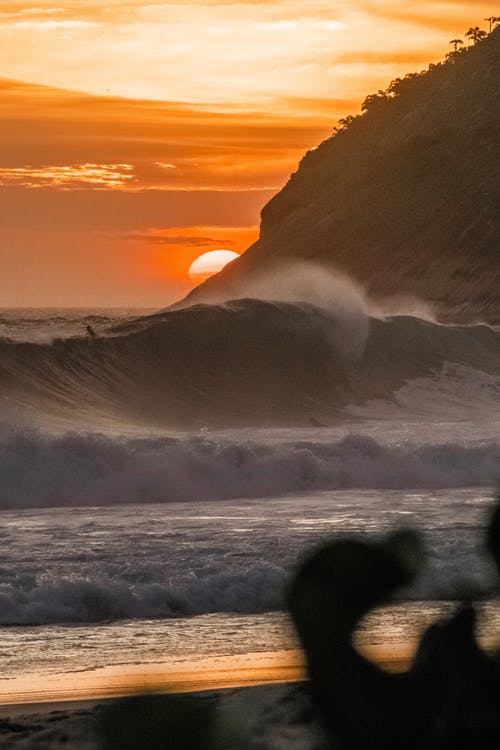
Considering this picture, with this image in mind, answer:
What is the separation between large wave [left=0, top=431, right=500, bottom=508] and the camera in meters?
14.8

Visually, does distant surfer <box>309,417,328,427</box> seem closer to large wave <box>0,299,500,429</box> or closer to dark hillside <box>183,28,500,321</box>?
large wave <box>0,299,500,429</box>

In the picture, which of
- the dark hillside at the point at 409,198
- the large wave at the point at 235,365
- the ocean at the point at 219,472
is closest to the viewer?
the ocean at the point at 219,472

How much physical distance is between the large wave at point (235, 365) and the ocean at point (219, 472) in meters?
0.06

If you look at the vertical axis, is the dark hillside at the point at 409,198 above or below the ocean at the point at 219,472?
above

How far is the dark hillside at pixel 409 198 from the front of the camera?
9256cm

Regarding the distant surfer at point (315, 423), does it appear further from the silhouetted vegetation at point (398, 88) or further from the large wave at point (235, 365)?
the silhouetted vegetation at point (398, 88)

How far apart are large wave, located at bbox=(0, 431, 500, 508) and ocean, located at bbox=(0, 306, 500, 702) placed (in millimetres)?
37

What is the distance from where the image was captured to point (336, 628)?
93cm

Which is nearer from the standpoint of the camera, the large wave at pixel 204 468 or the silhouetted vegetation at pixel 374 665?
the silhouetted vegetation at pixel 374 665

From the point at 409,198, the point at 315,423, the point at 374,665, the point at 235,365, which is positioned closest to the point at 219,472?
the point at 315,423

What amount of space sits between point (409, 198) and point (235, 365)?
76.4 m

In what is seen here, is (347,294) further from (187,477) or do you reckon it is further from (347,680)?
(347,680)

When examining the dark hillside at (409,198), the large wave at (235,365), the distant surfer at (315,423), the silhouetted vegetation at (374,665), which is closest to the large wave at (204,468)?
the large wave at (235,365)

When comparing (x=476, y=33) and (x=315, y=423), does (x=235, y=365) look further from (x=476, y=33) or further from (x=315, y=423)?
(x=476, y=33)
